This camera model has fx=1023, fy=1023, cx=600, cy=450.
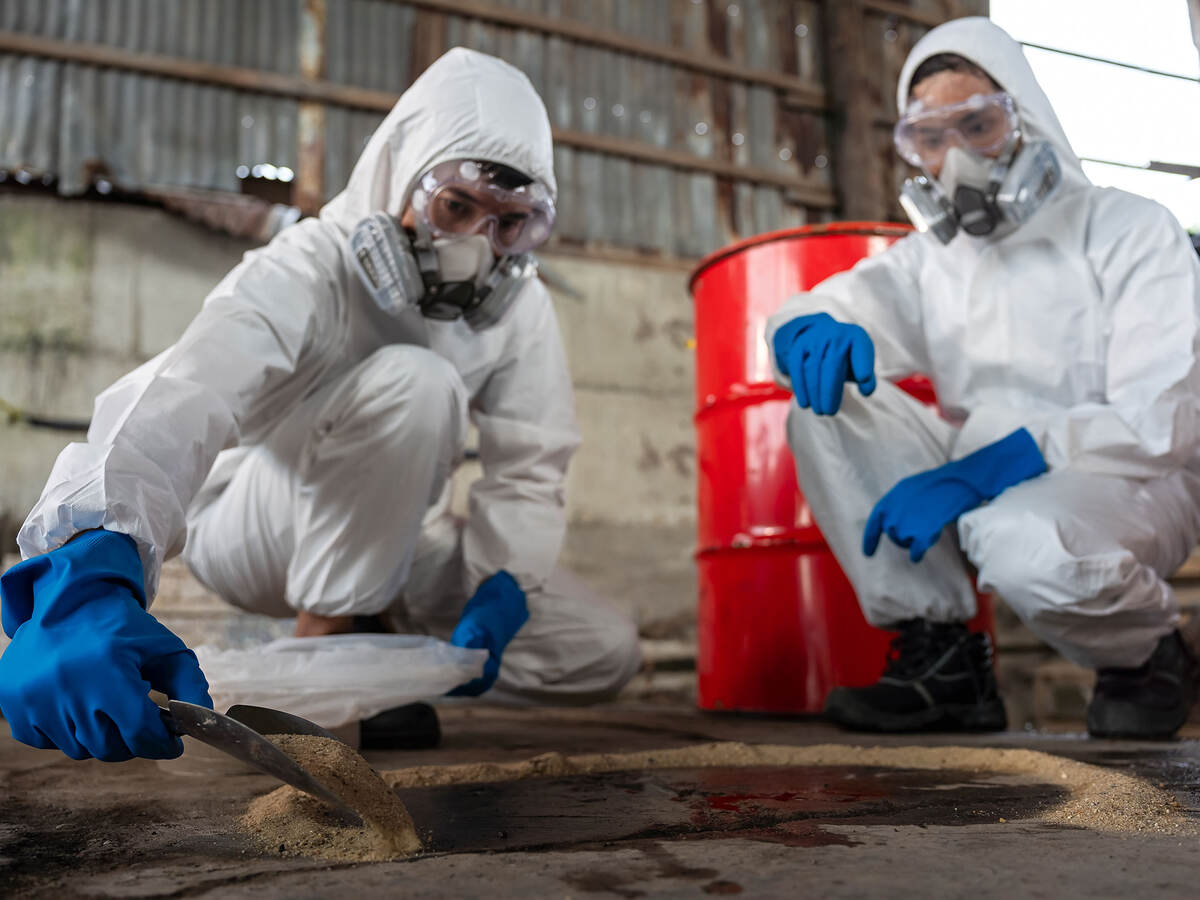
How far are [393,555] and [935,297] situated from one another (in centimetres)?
124

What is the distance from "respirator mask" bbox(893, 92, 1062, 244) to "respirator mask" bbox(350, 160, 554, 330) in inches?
32.9

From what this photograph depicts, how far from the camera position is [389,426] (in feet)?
5.31

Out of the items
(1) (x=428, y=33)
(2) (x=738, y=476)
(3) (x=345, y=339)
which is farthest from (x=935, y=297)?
(1) (x=428, y=33)

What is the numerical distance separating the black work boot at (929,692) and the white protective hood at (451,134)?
1.07 m

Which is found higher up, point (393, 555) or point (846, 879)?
point (393, 555)

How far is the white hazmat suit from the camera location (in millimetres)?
1322

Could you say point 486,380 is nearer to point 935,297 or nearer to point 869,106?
point 935,297

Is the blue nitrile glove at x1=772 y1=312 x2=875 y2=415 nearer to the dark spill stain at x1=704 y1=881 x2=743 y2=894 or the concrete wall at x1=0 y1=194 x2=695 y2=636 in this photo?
the dark spill stain at x1=704 y1=881 x2=743 y2=894

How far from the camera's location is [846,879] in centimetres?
66

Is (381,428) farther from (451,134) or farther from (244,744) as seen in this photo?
(244,744)

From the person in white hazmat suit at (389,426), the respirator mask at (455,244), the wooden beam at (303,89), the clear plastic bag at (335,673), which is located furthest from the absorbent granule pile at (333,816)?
the wooden beam at (303,89)

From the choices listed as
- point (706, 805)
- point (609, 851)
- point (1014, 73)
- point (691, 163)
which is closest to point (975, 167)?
point (1014, 73)

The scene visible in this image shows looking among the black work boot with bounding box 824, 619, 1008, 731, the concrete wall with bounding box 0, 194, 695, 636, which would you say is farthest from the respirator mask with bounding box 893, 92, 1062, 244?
the concrete wall with bounding box 0, 194, 695, 636

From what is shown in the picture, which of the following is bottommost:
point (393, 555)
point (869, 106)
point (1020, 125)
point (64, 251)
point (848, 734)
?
point (848, 734)
